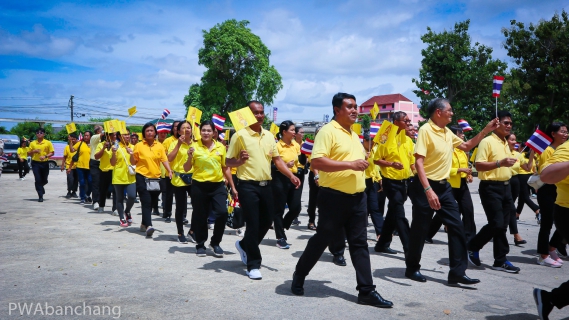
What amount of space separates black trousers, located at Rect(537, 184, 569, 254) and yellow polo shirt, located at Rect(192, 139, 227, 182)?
182 inches

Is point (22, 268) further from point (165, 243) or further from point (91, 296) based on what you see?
point (165, 243)

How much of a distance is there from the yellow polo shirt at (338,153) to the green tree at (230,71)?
3932 cm

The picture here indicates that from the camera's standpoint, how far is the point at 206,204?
22.6ft

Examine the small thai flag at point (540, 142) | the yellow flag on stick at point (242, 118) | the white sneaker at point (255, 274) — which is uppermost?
the yellow flag on stick at point (242, 118)

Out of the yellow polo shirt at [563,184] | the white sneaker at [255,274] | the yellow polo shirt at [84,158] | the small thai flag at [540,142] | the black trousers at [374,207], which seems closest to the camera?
the yellow polo shirt at [563,184]

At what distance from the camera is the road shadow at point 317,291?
16.1 feet

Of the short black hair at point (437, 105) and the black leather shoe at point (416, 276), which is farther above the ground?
the short black hair at point (437, 105)

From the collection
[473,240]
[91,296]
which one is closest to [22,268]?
[91,296]

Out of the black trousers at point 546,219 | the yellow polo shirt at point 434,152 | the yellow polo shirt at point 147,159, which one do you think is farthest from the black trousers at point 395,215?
the yellow polo shirt at point 147,159

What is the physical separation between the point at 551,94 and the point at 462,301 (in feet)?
72.7


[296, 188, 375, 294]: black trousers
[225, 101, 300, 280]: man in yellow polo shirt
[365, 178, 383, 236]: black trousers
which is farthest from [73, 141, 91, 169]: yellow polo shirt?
[296, 188, 375, 294]: black trousers

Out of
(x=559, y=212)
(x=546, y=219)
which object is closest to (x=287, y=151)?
(x=546, y=219)

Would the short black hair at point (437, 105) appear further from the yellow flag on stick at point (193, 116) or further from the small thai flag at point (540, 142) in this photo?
the yellow flag on stick at point (193, 116)

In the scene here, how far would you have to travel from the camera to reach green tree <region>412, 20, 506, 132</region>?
32094 mm
